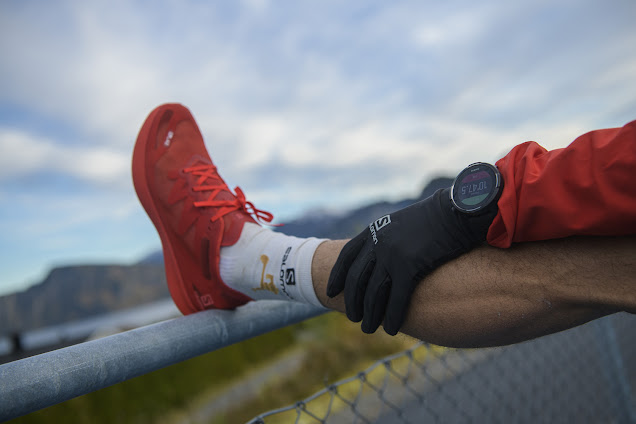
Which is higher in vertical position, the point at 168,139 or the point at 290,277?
the point at 168,139

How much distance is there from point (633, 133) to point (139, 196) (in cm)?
153

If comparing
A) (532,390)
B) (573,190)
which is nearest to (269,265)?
(573,190)

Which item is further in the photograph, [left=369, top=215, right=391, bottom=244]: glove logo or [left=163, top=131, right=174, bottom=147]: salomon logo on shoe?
[left=163, top=131, right=174, bottom=147]: salomon logo on shoe

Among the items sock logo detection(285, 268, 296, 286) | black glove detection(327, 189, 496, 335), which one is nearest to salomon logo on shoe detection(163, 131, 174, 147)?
sock logo detection(285, 268, 296, 286)

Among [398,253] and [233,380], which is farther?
[233,380]

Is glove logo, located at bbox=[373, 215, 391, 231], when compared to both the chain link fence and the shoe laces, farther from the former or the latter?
the chain link fence

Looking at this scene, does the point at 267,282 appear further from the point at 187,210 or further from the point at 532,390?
the point at 532,390

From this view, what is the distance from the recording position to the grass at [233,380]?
10.7ft

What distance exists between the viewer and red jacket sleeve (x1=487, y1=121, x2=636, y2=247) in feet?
2.19

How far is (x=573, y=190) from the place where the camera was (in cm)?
71

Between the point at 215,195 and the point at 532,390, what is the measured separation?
2498 millimetres

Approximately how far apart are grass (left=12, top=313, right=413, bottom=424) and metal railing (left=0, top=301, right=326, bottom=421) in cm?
204

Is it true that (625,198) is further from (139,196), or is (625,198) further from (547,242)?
(139,196)

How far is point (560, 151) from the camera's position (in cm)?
73
